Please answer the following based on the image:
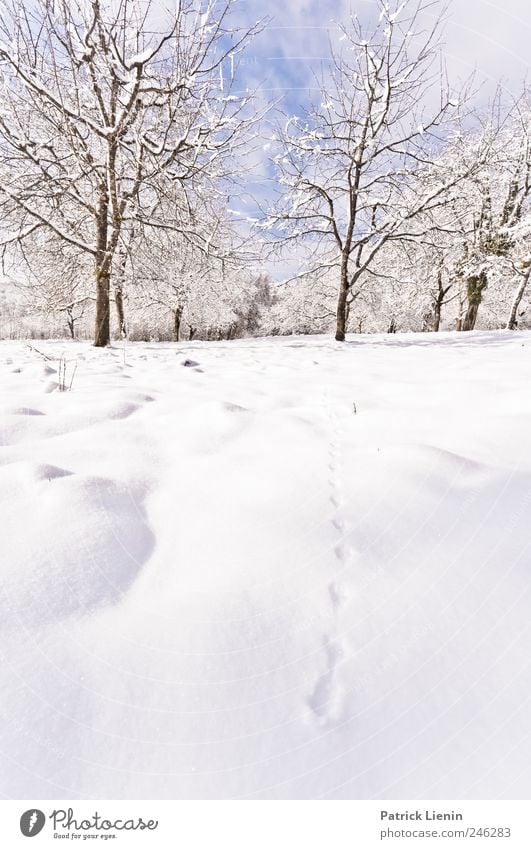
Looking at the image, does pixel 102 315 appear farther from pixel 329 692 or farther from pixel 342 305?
pixel 329 692

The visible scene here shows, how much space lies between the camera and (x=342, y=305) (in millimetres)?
9039

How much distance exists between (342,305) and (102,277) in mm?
5200

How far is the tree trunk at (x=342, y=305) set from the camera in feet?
28.6

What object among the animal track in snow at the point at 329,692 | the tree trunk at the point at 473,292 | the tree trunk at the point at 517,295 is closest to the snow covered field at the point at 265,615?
the animal track in snow at the point at 329,692

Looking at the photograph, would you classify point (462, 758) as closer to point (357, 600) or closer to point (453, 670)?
point (453, 670)

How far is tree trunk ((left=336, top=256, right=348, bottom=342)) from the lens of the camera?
8.70 m

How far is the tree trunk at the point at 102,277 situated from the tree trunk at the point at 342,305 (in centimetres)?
493

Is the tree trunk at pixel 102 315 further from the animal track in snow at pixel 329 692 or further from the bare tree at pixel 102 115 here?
the animal track in snow at pixel 329 692

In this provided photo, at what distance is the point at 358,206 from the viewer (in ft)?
27.5

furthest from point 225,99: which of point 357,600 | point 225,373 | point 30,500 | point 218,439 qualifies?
point 357,600

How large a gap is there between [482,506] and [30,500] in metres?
1.62

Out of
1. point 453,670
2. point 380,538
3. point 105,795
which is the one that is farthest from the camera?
point 380,538

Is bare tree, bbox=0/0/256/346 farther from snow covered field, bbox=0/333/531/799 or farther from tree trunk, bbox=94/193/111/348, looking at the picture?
snow covered field, bbox=0/333/531/799

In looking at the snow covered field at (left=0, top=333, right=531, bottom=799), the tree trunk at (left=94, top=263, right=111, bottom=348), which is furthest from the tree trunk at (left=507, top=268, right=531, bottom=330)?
the snow covered field at (left=0, top=333, right=531, bottom=799)
